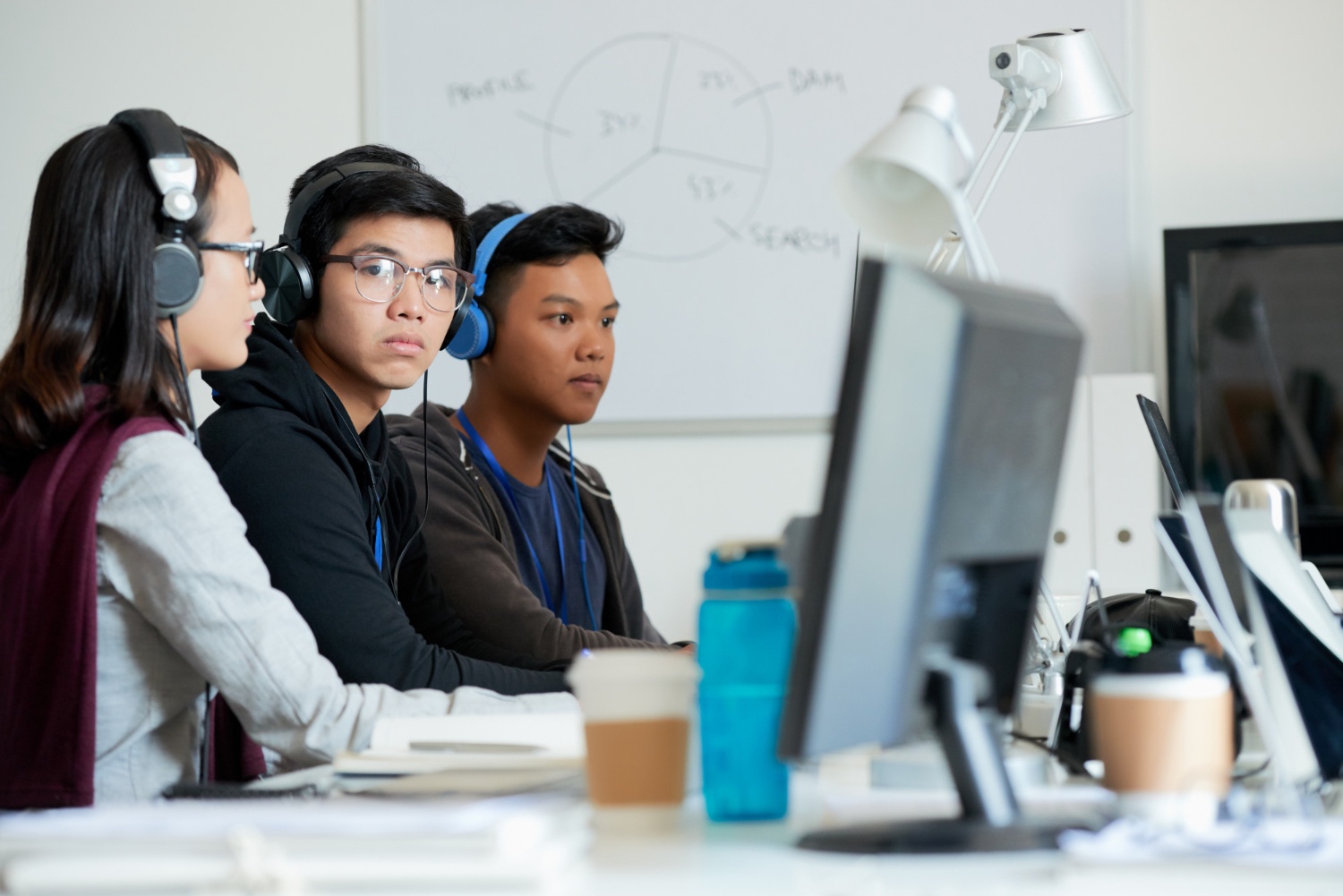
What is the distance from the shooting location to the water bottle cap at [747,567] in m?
0.81

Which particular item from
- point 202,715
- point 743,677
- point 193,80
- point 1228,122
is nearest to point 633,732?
point 743,677

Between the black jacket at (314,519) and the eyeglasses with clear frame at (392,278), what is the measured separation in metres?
0.20

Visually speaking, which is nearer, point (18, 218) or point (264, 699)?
point (264, 699)

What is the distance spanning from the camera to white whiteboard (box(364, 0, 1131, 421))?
3.12 meters

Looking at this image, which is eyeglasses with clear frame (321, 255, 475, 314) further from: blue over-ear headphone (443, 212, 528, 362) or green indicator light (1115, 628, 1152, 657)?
green indicator light (1115, 628, 1152, 657)

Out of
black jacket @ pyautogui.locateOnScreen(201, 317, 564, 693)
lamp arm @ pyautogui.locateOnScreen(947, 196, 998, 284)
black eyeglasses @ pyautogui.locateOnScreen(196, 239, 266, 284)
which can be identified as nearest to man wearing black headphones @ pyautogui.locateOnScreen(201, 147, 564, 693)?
black jacket @ pyautogui.locateOnScreen(201, 317, 564, 693)

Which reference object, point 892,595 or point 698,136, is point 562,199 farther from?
point 892,595

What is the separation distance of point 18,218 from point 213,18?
70 cm

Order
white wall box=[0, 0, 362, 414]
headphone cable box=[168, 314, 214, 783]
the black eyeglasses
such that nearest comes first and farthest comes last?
headphone cable box=[168, 314, 214, 783] → the black eyeglasses → white wall box=[0, 0, 362, 414]

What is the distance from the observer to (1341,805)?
2.80 feet

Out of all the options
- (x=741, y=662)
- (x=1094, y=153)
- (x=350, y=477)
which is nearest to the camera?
(x=741, y=662)

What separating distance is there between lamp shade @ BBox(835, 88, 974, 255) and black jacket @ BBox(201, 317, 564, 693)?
26.2 inches

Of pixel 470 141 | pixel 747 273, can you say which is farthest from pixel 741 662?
pixel 470 141

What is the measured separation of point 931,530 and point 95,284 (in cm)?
86
